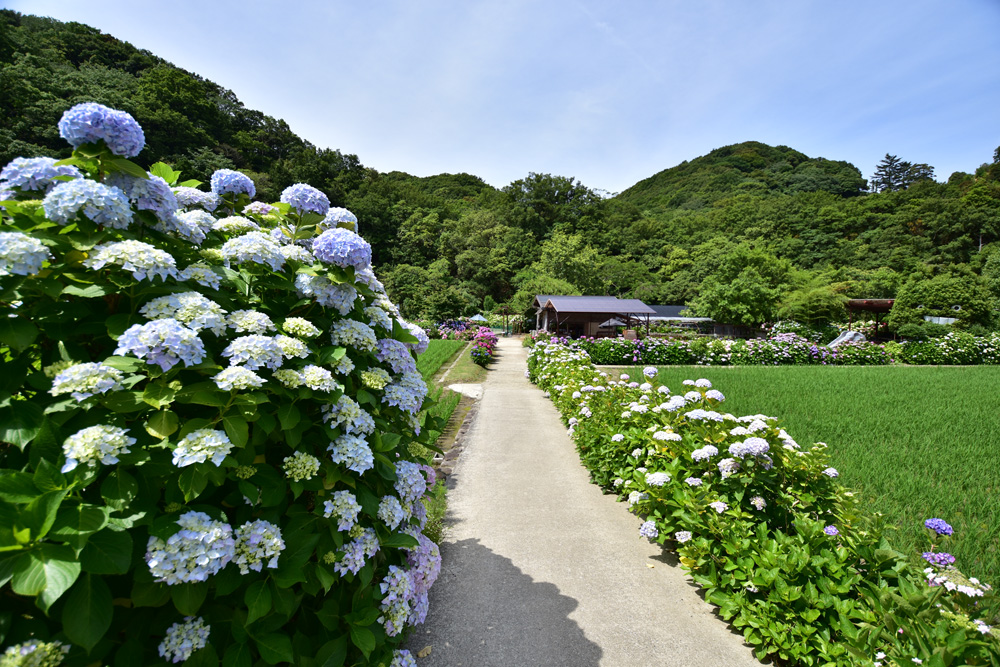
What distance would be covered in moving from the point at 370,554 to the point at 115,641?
2.38 ft

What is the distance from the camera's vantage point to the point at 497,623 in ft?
8.88

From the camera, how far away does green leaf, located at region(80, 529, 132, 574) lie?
98 cm

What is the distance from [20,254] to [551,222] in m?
57.5

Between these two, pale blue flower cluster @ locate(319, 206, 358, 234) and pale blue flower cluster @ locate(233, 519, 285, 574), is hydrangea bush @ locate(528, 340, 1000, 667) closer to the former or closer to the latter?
pale blue flower cluster @ locate(233, 519, 285, 574)

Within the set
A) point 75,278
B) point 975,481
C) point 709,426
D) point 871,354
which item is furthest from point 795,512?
point 871,354

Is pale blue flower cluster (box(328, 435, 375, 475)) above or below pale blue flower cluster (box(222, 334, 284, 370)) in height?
below

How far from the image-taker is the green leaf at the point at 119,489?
1.05 m

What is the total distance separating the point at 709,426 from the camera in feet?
11.9

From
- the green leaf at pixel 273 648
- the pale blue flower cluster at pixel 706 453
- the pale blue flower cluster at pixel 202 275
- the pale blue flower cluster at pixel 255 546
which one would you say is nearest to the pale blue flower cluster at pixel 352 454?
the pale blue flower cluster at pixel 255 546

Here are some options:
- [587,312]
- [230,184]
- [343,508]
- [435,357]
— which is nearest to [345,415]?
[343,508]

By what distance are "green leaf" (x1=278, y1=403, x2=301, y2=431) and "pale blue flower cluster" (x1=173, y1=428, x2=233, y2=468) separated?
213 millimetres

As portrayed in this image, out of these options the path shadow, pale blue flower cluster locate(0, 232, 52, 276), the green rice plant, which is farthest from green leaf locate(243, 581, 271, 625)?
the green rice plant

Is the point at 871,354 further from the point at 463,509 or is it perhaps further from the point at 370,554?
the point at 370,554

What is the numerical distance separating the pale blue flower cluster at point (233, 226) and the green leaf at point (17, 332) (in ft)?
2.58
